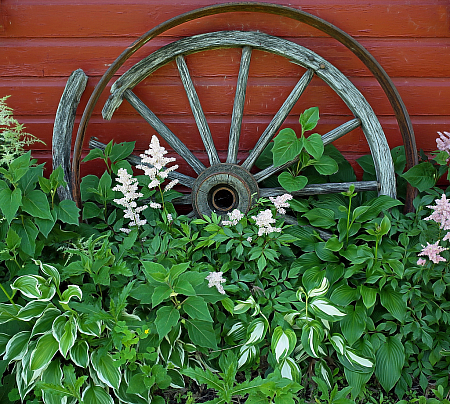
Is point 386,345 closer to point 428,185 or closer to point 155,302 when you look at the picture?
point 428,185

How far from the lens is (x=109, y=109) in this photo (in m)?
2.19

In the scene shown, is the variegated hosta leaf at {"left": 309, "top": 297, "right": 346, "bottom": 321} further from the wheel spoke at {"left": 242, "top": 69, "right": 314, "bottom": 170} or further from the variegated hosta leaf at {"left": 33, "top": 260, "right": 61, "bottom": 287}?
the variegated hosta leaf at {"left": 33, "top": 260, "right": 61, "bottom": 287}

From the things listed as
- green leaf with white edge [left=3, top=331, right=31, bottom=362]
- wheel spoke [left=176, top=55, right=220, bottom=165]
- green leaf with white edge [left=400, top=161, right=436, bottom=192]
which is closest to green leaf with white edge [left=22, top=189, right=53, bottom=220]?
green leaf with white edge [left=3, top=331, right=31, bottom=362]

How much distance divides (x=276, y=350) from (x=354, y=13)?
1727 mm

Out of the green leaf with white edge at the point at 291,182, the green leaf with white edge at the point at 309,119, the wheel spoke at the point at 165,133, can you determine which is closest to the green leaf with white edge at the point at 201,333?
the green leaf with white edge at the point at 291,182

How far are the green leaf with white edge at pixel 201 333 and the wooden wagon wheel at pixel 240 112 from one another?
0.71 metres

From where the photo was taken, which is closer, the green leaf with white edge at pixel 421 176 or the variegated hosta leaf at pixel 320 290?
the variegated hosta leaf at pixel 320 290

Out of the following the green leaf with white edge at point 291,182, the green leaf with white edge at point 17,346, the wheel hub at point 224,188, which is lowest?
the green leaf with white edge at point 17,346

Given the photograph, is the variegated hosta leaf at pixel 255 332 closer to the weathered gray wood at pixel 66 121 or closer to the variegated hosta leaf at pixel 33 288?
the variegated hosta leaf at pixel 33 288

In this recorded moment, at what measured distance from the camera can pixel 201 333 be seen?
1.60 m

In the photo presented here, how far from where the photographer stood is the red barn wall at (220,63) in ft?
7.09

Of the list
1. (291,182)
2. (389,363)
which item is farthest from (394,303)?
(291,182)

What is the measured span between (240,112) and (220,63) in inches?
12.0

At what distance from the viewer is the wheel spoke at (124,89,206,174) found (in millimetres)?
2225
